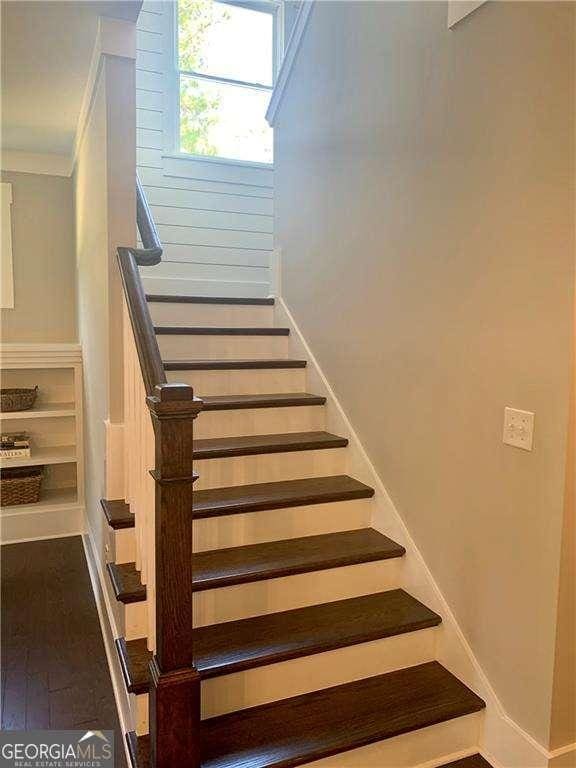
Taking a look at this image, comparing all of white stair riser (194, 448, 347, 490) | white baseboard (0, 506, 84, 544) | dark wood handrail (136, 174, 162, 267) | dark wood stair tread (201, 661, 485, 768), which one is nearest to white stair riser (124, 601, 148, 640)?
dark wood stair tread (201, 661, 485, 768)

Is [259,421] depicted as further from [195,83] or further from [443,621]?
[195,83]

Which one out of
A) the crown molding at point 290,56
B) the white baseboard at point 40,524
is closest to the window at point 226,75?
the crown molding at point 290,56

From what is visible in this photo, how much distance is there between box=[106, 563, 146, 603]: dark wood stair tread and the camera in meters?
1.90

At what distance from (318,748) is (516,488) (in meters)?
0.96

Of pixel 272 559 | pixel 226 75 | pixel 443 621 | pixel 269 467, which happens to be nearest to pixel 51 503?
pixel 269 467

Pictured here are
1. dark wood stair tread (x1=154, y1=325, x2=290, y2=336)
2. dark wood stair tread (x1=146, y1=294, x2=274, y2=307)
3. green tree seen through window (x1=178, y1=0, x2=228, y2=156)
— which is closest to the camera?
dark wood stair tread (x1=154, y1=325, x2=290, y2=336)

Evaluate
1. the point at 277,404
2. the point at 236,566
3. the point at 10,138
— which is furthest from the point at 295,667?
the point at 10,138

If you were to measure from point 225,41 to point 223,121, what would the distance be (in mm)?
585

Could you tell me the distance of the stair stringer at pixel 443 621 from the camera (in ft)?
5.57

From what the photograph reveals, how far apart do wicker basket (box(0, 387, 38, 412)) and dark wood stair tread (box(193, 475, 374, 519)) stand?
1.81 m

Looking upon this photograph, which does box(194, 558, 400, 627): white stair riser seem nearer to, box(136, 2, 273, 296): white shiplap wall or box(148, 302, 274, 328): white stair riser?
box(148, 302, 274, 328): white stair riser

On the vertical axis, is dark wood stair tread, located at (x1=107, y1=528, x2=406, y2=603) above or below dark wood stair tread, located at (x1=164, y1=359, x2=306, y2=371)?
below

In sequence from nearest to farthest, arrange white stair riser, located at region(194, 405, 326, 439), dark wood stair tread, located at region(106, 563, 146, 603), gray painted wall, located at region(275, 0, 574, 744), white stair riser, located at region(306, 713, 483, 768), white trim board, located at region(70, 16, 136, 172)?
gray painted wall, located at region(275, 0, 574, 744), white stair riser, located at region(306, 713, 483, 768), dark wood stair tread, located at region(106, 563, 146, 603), white trim board, located at region(70, 16, 136, 172), white stair riser, located at region(194, 405, 326, 439)

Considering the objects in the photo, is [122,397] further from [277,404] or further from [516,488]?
[516,488]
